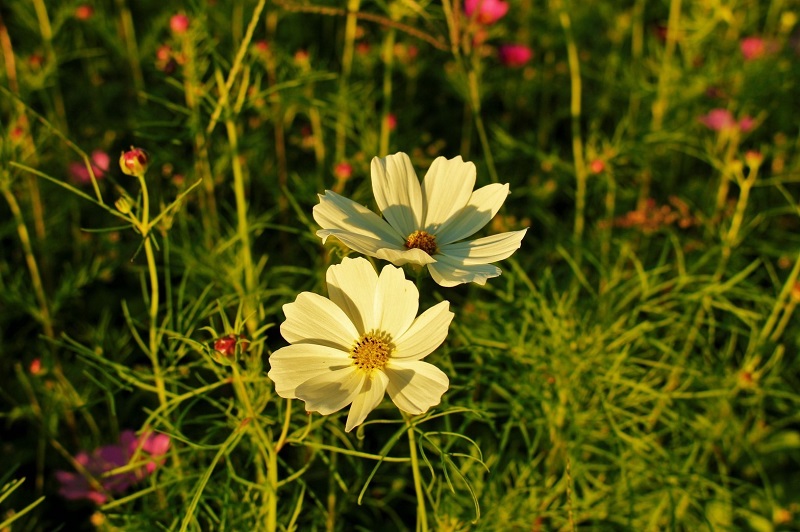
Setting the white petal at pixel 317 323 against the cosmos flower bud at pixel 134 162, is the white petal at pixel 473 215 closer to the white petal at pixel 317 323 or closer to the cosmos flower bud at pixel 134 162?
the white petal at pixel 317 323

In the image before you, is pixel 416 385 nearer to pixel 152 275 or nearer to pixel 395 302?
pixel 395 302

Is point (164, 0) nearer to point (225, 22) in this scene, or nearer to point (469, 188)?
point (225, 22)

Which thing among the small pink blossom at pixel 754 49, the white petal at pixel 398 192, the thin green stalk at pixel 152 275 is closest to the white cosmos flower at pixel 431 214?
the white petal at pixel 398 192

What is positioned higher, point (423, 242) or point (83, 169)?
point (423, 242)

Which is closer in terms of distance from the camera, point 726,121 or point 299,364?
point 299,364

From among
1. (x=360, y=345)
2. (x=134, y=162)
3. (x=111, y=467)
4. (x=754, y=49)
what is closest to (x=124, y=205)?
(x=134, y=162)

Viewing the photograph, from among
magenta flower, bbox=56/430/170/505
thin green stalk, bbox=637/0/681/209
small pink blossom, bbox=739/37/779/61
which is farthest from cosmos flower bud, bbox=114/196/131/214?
small pink blossom, bbox=739/37/779/61

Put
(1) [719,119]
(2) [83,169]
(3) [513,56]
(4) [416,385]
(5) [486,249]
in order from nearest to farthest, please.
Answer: (4) [416,385]
(5) [486,249]
(2) [83,169]
(1) [719,119]
(3) [513,56]

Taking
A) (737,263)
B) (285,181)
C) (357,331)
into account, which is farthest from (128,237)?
(737,263)
